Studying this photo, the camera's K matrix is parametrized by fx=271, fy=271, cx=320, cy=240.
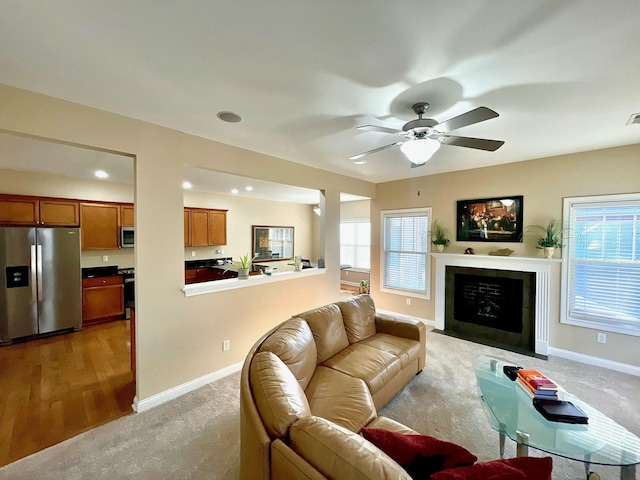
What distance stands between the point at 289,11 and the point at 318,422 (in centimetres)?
185

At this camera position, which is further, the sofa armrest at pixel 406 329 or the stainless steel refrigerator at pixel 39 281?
the stainless steel refrigerator at pixel 39 281

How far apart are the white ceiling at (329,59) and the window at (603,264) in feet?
3.98

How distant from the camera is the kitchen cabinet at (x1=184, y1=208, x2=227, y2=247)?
238 inches

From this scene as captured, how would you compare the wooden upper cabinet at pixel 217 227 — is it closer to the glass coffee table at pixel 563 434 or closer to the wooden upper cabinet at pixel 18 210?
the wooden upper cabinet at pixel 18 210

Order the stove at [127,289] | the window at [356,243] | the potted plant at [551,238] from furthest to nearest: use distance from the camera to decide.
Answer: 1. the window at [356,243]
2. the stove at [127,289]
3. the potted plant at [551,238]

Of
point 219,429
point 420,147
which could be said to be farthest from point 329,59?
point 219,429

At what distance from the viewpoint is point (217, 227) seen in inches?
259

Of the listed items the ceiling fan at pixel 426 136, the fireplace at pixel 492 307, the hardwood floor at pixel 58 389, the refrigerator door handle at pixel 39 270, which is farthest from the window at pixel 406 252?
the refrigerator door handle at pixel 39 270

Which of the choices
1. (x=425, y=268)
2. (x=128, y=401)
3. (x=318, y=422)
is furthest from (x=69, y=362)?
(x=425, y=268)

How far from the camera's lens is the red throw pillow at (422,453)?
985mm

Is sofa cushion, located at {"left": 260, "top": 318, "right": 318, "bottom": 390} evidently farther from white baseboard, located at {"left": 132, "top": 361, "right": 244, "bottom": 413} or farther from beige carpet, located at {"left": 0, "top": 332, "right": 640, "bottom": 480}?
white baseboard, located at {"left": 132, "top": 361, "right": 244, "bottom": 413}

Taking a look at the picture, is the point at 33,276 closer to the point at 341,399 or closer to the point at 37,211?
the point at 37,211

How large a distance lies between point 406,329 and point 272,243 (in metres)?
5.62

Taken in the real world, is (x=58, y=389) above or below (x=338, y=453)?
below
